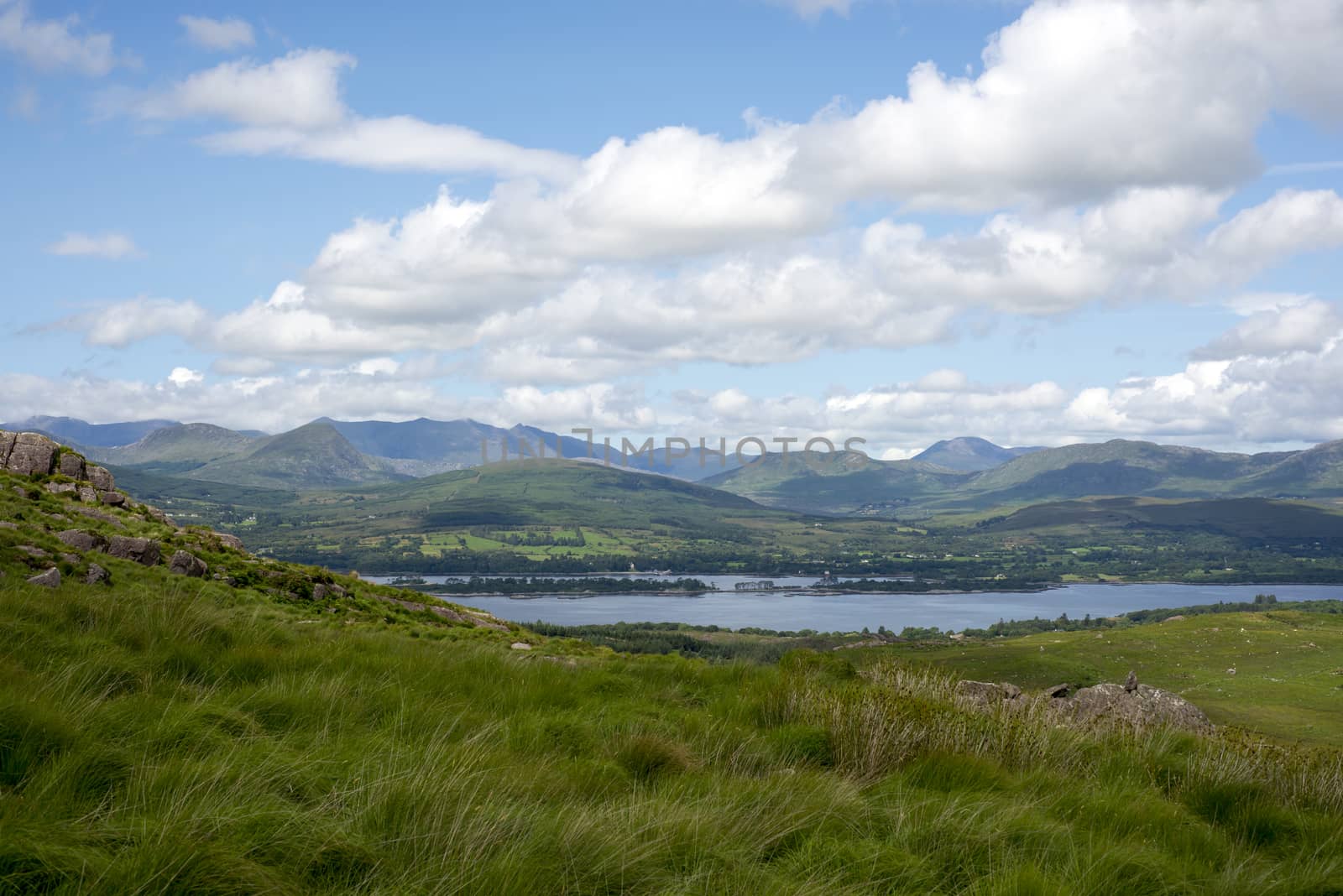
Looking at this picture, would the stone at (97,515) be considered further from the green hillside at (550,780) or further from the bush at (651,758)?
the bush at (651,758)

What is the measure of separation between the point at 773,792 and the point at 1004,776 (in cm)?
251

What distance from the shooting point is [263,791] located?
4.34 meters

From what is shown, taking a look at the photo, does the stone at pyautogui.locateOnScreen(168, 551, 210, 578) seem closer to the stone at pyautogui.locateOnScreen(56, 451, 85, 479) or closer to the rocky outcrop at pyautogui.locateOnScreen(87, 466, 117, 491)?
the rocky outcrop at pyautogui.locateOnScreen(87, 466, 117, 491)

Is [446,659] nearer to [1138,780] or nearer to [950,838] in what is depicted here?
[950,838]

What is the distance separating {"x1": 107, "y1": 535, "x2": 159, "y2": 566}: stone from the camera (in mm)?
23750

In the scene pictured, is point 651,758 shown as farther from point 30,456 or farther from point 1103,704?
point 30,456

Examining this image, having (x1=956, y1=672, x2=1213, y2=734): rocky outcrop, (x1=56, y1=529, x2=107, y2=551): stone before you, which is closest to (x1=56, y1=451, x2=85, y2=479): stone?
(x1=56, y1=529, x2=107, y2=551): stone

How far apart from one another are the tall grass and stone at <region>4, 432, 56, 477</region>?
3362 centimetres

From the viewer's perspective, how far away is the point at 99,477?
127 feet

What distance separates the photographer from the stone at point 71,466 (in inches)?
1467

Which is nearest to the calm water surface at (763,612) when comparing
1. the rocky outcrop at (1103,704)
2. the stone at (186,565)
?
the stone at (186,565)

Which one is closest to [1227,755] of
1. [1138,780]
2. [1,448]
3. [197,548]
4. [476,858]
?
[1138,780]

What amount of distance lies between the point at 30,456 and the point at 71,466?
192 cm

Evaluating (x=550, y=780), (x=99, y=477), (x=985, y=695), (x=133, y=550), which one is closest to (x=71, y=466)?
(x=99, y=477)
